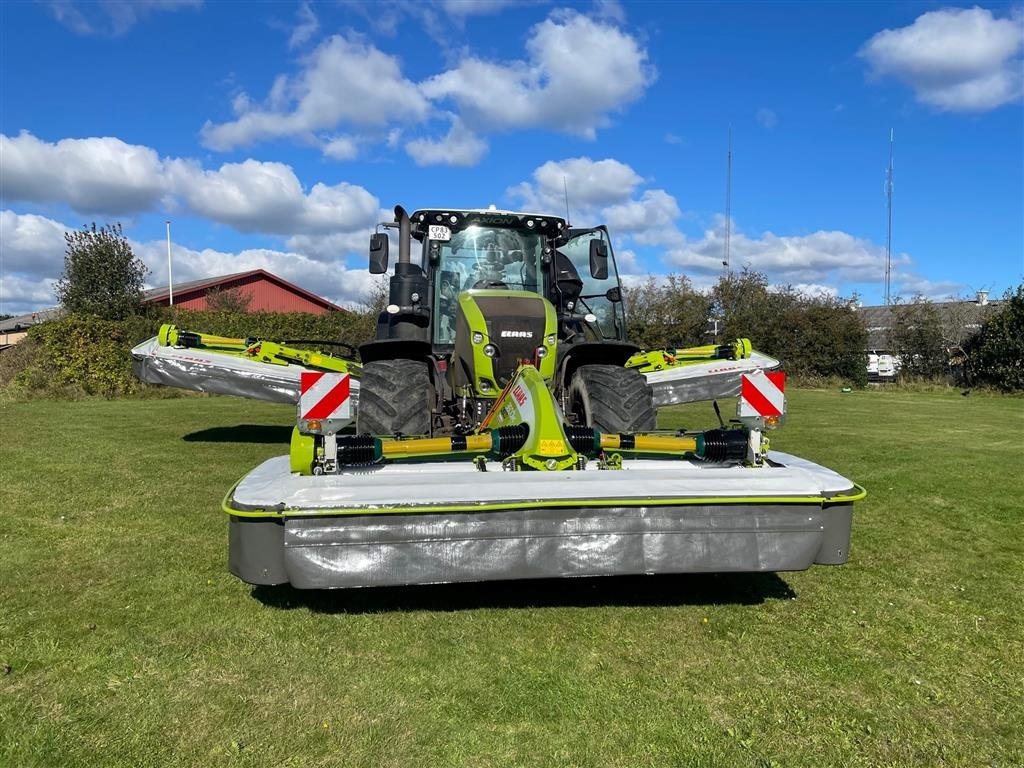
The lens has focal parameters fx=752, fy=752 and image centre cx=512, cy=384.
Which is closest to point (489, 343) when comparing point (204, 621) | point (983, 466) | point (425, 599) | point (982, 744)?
point (425, 599)

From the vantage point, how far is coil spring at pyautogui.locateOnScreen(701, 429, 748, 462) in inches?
160

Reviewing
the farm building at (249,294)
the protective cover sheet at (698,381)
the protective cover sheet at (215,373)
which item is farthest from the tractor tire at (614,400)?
the farm building at (249,294)

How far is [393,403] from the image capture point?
5246mm

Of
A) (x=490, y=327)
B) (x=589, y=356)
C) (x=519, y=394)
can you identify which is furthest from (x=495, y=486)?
(x=589, y=356)

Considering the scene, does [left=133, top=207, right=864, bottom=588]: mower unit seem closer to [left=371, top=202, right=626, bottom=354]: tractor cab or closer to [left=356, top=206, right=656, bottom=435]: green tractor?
[left=356, top=206, right=656, bottom=435]: green tractor

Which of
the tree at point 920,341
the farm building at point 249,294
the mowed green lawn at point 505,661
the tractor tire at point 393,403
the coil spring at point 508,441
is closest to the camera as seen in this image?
the mowed green lawn at point 505,661

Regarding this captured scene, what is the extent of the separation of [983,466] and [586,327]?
4677mm

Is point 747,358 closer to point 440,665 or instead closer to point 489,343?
point 489,343

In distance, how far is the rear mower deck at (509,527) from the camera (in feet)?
10.7

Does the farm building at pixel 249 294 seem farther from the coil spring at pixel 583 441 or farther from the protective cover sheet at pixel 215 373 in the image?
the coil spring at pixel 583 441

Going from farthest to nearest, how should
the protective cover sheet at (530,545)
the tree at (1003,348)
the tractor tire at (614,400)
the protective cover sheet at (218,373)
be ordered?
the tree at (1003,348)
the protective cover sheet at (218,373)
the tractor tire at (614,400)
the protective cover sheet at (530,545)

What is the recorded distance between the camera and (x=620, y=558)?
3383 millimetres

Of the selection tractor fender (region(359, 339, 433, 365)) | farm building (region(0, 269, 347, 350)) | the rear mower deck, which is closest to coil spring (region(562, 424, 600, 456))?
the rear mower deck

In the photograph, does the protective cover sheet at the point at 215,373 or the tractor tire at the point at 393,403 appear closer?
the tractor tire at the point at 393,403
